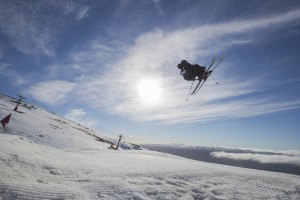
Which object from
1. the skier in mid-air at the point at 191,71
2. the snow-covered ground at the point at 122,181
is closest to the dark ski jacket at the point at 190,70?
the skier in mid-air at the point at 191,71

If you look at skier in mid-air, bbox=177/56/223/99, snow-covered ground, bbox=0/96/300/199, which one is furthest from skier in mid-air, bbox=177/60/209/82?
snow-covered ground, bbox=0/96/300/199

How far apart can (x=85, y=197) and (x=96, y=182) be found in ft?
3.29

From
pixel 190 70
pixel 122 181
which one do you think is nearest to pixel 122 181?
pixel 122 181

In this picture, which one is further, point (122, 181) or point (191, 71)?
point (191, 71)

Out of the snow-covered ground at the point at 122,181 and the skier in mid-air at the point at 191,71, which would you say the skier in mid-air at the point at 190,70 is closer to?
the skier in mid-air at the point at 191,71

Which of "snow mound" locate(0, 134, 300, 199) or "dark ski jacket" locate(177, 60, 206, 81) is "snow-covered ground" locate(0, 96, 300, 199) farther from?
"dark ski jacket" locate(177, 60, 206, 81)

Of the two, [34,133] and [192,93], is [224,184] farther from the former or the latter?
[34,133]

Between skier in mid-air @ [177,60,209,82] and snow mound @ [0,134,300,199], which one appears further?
skier in mid-air @ [177,60,209,82]

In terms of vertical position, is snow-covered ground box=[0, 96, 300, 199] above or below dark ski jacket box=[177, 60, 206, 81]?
below

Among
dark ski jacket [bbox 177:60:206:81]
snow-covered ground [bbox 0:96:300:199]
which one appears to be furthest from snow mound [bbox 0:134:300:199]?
dark ski jacket [bbox 177:60:206:81]

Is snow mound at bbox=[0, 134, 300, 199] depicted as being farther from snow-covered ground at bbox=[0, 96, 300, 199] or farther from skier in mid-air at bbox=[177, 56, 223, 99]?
skier in mid-air at bbox=[177, 56, 223, 99]

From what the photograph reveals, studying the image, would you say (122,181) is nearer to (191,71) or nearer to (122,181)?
(122,181)

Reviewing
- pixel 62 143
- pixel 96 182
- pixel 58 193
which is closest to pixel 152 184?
pixel 96 182

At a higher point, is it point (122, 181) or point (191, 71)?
point (191, 71)
